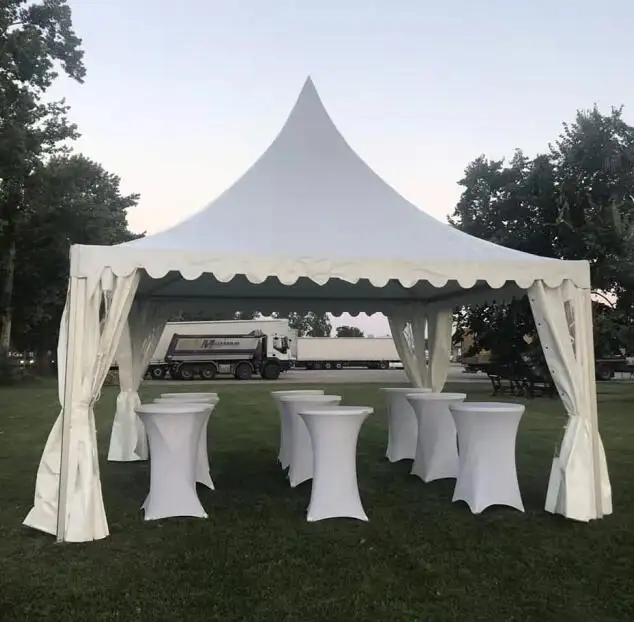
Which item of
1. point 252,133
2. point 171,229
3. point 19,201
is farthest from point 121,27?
point 19,201

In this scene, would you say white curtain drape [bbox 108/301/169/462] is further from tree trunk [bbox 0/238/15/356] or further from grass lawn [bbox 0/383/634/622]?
tree trunk [bbox 0/238/15/356]

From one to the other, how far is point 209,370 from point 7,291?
8277 mm

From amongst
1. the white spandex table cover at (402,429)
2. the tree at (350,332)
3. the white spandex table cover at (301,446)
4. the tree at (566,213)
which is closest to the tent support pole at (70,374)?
the white spandex table cover at (301,446)

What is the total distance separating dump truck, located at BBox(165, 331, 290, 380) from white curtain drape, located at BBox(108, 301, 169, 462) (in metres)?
17.8

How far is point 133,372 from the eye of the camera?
25.1ft

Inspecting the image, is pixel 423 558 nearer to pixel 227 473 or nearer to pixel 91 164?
pixel 227 473

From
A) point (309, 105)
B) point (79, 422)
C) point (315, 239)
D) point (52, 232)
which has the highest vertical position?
point (52, 232)

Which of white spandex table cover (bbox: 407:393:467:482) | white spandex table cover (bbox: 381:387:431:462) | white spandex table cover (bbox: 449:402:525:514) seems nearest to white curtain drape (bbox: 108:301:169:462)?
white spandex table cover (bbox: 381:387:431:462)

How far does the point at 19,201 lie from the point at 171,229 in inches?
698

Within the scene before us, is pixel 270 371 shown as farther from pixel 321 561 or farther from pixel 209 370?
pixel 321 561

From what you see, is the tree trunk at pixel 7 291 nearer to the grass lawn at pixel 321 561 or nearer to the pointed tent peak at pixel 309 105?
the grass lawn at pixel 321 561

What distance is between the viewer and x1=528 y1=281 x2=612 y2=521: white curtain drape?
468cm

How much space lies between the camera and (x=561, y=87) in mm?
8617

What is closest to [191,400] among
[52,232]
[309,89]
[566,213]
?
[309,89]
